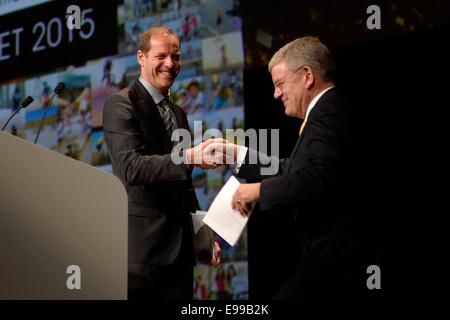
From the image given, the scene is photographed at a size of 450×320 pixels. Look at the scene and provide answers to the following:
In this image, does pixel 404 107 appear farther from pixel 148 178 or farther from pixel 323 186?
pixel 323 186

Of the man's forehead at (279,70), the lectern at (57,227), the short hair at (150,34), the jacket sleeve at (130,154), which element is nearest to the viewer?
the lectern at (57,227)

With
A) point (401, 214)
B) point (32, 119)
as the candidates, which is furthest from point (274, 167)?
point (32, 119)

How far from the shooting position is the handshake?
8.35ft

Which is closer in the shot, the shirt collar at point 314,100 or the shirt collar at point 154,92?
the shirt collar at point 314,100

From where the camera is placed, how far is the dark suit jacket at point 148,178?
2.54 meters

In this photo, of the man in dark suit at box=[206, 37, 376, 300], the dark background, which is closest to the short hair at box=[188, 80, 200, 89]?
the dark background

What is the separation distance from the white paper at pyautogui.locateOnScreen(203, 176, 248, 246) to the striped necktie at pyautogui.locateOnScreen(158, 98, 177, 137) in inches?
25.5

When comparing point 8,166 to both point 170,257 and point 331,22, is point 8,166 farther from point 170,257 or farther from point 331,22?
point 331,22

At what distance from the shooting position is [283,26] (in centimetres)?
418

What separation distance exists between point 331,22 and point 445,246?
1.29 m

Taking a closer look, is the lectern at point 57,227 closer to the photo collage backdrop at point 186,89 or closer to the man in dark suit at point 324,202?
the man in dark suit at point 324,202

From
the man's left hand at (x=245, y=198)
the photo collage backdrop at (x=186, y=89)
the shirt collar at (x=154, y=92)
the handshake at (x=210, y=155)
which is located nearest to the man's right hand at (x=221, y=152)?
the handshake at (x=210, y=155)

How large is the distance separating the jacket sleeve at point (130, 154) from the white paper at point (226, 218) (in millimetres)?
415

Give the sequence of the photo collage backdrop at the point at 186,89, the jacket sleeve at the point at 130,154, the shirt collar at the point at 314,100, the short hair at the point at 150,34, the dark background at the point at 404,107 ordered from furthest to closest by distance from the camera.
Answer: the photo collage backdrop at the point at 186,89 → the dark background at the point at 404,107 → the short hair at the point at 150,34 → the jacket sleeve at the point at 130,154 → the shirt collar at the point at 314,100
